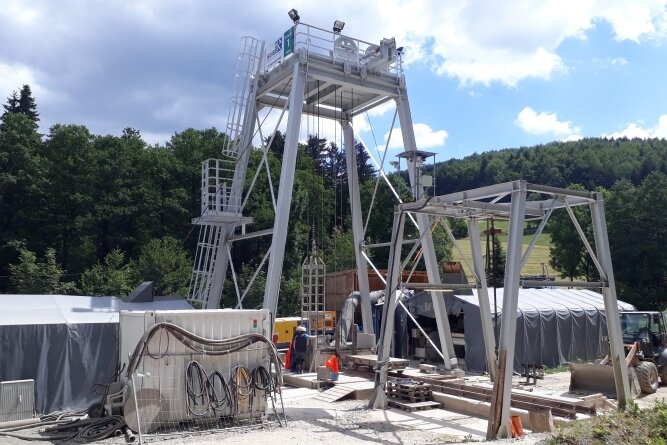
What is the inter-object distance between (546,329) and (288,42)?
48.1 feet

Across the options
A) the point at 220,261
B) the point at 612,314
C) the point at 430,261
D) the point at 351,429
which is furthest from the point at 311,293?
the point at 612,314

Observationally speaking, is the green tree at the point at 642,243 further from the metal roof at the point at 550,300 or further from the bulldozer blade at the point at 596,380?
the bulldozer blade at the point at 596,380

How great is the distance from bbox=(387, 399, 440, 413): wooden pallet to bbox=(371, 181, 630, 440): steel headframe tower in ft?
1.04

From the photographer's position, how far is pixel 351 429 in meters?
12.5

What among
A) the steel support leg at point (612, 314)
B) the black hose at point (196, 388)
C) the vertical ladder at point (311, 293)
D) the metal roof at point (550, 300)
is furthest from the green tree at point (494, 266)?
the black hose at point (196, 388)

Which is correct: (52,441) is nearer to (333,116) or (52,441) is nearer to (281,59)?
(281,59)

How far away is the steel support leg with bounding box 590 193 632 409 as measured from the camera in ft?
43.7

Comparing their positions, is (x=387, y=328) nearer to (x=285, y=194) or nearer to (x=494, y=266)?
(x=494, y=266)

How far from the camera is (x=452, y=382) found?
15.6 m

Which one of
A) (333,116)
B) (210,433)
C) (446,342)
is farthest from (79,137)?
(210,433)

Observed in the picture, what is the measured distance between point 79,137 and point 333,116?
1179 inches

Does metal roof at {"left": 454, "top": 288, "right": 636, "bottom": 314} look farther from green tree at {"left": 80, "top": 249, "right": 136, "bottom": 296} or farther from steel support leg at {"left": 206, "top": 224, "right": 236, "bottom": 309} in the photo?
green tree at {"left": 80, "top": 249, "right": 136, "bottom": 296}

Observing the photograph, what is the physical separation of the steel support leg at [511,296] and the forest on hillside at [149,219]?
80.9ft

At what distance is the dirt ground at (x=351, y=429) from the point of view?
11203mm
